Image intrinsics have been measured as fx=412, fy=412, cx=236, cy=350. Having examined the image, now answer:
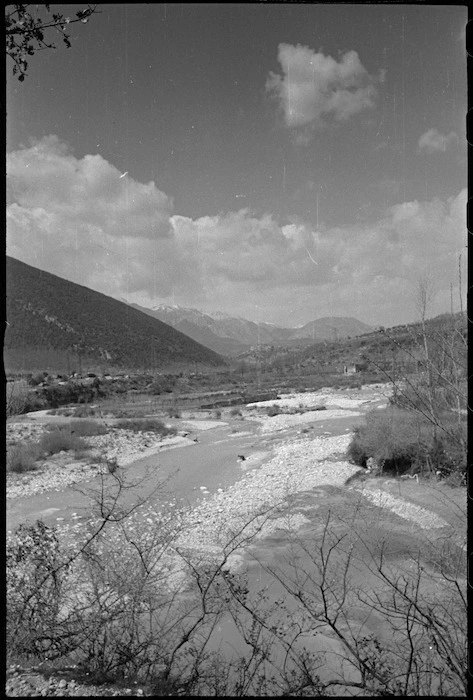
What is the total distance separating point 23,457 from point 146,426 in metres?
3.57

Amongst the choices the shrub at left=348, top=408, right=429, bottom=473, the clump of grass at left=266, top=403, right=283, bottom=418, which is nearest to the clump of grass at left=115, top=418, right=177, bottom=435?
the clump of grass at left=266, top=403, right=283, bottom=418

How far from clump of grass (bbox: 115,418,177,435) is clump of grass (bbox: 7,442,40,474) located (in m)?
2.61

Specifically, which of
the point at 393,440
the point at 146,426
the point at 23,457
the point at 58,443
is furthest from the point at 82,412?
the point at 393,440

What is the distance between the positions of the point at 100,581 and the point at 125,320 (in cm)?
965

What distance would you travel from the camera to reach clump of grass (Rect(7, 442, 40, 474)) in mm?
8391

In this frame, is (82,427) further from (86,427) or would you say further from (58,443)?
(58,443)

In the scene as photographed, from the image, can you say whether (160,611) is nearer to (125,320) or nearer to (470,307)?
(470,307)

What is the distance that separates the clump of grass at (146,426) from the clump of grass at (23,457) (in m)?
2.61

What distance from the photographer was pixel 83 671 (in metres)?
1.62

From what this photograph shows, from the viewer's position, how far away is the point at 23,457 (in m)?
8.65

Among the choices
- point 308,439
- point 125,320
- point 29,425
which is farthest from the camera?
point 125,320

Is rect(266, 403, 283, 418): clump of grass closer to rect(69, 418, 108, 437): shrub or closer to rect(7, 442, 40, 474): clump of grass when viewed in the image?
rect(69, 418, 108, 437): shrub

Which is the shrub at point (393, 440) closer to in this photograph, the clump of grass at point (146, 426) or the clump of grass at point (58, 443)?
the clump of grass at point (146, 426)

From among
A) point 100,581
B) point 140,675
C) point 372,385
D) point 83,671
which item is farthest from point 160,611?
point 372,385
